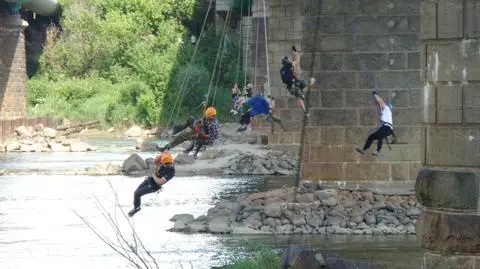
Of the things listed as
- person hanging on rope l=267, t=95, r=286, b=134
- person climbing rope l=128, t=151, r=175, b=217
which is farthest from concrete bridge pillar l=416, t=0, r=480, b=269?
person hanging on rope l=267, t=95, r=286, b=134

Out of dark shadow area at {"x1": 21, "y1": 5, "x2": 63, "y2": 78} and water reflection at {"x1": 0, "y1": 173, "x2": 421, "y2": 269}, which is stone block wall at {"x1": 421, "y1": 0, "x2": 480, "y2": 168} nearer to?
water reflection at {"x1": 0, "y1": 173, "x2": 421, "y2": 269}

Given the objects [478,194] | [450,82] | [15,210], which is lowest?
[15,210]

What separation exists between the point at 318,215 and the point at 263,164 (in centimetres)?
1579

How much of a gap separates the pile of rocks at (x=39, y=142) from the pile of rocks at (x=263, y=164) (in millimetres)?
15353

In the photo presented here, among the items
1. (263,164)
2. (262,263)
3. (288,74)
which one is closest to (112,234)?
(262,263)

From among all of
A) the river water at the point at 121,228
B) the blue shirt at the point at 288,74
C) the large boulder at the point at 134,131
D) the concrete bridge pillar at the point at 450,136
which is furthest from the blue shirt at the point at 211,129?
the large boulder at the point at 134,131

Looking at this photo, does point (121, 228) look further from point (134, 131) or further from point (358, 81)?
point (134, 131)

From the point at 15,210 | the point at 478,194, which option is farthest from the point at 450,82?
the point at 15,210

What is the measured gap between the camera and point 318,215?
2380 cm

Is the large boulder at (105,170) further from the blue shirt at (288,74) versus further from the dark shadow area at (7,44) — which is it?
the dark shadow area at (7,44)

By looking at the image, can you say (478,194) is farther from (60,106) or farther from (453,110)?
(60,106)

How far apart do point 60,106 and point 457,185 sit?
216ft

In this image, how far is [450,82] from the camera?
11.6 meters

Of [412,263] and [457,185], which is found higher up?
[457,185]
